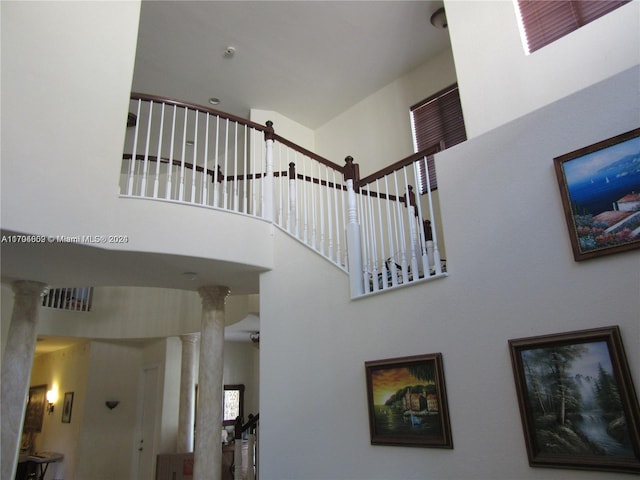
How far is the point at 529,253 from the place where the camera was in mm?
2779

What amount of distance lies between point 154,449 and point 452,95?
7535 millimetres

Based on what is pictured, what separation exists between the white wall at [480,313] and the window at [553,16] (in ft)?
3.17

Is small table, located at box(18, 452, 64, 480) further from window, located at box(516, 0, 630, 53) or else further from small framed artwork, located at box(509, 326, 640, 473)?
window, located at box(516, 0, 630, 53)

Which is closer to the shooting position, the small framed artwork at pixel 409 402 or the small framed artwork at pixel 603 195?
the small framed artwork at pixel 603 195

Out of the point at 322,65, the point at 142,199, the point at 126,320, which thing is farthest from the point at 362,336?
the point at 126,320

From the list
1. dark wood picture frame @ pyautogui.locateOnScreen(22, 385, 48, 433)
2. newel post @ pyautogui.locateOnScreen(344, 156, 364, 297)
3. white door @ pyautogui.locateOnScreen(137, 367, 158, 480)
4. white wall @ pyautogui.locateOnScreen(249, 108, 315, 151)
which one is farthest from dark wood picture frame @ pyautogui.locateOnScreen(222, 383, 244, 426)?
newel post @ pyautogui.locateOnScreen(344, 156, 364, 297)

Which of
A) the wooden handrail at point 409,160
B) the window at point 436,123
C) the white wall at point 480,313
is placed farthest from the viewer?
the window at point 436,123

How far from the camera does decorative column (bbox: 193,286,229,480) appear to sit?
177 inches

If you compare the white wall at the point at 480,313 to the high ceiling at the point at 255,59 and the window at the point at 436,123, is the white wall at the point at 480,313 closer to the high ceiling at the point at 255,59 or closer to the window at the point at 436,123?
the high ceiling at the point at 255,59

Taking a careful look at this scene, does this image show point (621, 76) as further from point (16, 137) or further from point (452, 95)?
point (16, 137)

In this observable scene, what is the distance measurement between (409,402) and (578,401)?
1.09 metres

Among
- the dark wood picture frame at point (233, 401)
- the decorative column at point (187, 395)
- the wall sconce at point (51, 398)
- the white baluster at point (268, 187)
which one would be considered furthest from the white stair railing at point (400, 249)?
the wall sconce at point (51, 398)

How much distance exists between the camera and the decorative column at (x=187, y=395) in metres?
7.86

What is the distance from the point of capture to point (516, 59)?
3537 mm
